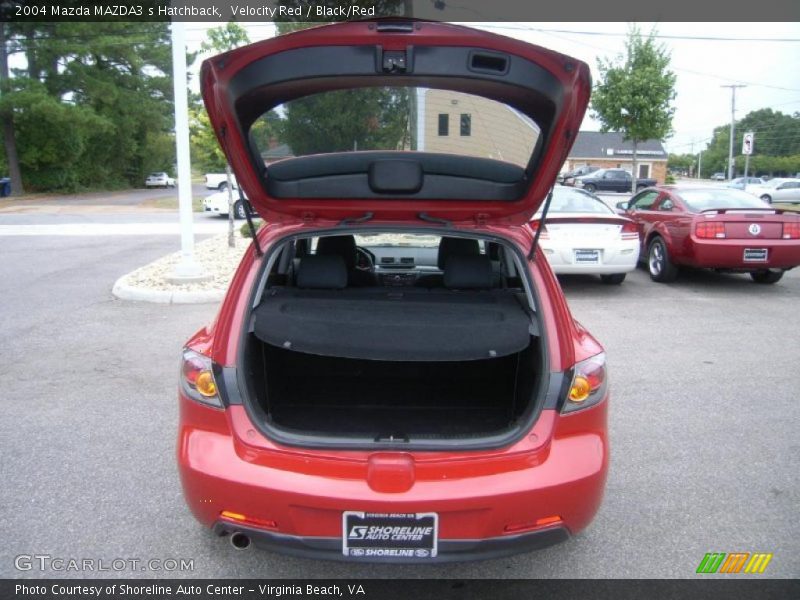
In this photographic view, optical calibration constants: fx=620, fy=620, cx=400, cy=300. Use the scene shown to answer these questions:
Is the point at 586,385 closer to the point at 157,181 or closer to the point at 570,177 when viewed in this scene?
the point at 570,177

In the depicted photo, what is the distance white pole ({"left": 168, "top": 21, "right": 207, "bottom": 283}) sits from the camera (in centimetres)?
754

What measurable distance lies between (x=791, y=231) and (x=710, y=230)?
100 centimetres

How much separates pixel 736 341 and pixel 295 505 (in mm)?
5290

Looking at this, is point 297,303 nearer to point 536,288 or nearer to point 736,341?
point 536,288

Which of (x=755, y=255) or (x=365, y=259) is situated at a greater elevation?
(x=365, y=259)

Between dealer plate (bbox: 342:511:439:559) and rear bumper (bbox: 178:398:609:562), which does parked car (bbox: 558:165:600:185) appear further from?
dealer plate (bbox: 342:511:439:559)

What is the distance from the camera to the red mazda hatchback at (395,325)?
213cm

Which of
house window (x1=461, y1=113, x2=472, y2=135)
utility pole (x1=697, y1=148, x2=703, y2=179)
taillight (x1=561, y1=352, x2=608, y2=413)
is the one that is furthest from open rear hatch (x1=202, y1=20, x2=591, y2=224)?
utility pole (x1=697, y1=148, x2=703, y2=179)

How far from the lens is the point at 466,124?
2879mm

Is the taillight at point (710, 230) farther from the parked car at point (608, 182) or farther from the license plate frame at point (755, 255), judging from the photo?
the parked car at point (608, 182)

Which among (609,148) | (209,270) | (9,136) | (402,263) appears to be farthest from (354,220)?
(609,148)

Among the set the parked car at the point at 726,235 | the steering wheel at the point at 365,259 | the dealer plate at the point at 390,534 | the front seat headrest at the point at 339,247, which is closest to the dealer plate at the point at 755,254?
the parked car at the point at 726,235

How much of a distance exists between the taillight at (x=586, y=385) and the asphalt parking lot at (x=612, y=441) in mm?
755

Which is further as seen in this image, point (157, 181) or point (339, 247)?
point (157, 181)
